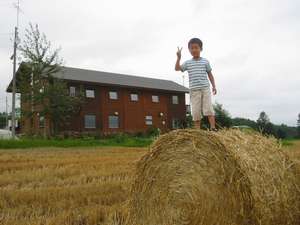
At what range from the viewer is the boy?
246 inches

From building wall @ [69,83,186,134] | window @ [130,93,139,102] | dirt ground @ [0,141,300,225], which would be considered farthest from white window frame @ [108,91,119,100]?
dirt ground @ [0,141,300,225]

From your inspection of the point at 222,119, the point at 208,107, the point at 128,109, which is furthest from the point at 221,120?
the point at 208,107

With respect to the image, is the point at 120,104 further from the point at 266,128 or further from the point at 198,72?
the point at 198,72

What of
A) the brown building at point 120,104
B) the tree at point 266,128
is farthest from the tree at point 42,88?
the tree at point 266,128

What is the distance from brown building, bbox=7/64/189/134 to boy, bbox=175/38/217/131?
28048 mm

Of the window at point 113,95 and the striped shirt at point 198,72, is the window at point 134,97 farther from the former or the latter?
the striped shirt at point 198,72

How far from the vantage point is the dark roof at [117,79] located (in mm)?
38469

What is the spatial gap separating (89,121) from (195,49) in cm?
3183

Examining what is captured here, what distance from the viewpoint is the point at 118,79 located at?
42719 mm

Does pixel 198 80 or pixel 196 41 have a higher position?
pixel 196 41

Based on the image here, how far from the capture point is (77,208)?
527cm

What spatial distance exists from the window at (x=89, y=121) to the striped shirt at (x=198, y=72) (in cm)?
3124

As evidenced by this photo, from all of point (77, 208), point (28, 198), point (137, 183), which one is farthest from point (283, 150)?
point (28, 198)

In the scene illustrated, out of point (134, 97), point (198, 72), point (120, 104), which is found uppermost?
point (134, 97)
